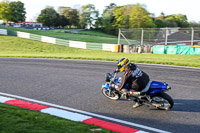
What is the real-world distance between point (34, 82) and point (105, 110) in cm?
484

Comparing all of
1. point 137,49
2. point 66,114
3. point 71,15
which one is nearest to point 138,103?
point 66,114

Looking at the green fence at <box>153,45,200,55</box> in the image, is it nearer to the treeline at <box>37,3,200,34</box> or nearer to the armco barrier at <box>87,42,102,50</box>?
the armco barrier at <box>87,42,102,50</box>

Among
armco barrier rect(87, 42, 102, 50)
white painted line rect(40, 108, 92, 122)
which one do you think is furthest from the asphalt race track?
armco barrier rect(87, 42, 102, 50)

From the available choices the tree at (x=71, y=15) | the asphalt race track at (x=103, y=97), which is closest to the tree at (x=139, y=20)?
the tree at (x=71, y=15)

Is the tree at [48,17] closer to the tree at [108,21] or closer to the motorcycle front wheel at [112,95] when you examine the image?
the tree at [108,21]

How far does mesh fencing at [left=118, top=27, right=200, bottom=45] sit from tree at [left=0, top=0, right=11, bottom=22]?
7970 cm

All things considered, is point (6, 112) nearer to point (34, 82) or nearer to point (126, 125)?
point (126, 125)

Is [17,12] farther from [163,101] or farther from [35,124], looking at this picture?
[35,124]

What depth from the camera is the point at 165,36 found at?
25000 mm

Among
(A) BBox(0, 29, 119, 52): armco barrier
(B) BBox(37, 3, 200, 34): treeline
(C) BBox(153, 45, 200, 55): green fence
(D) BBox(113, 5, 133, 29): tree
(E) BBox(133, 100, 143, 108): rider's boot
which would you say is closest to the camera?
(E) BBox(133, 100, 143, 108): rider's boot

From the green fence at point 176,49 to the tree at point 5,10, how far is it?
276ft

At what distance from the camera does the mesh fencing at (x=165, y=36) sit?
23.3 metres

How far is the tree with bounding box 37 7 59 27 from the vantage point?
104125mm

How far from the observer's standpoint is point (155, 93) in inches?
257
